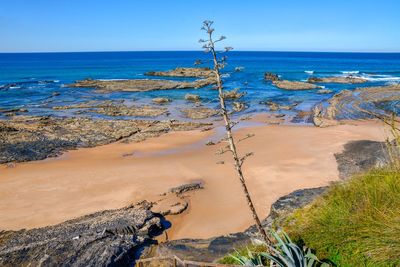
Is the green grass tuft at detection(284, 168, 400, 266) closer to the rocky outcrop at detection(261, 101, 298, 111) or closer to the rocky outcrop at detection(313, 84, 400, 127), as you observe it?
the rocky outcrop at detection(313, 84, 400, 127)

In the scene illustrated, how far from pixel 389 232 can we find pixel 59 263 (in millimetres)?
8108

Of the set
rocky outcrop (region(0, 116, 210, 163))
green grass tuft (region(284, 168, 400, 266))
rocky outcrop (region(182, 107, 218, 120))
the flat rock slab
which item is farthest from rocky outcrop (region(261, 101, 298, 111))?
green grass tuft (region(284, 168, 400, 266))

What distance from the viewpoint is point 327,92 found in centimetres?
5491

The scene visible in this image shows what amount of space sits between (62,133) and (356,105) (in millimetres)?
31068

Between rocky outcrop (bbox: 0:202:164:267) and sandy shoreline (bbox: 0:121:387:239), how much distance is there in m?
1.43

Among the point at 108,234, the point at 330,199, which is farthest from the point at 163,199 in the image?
the point at 330,199

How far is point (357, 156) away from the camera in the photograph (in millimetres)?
21688

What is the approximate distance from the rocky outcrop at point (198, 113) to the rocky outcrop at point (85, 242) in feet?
81.5

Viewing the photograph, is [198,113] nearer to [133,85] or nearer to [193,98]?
[193,98]

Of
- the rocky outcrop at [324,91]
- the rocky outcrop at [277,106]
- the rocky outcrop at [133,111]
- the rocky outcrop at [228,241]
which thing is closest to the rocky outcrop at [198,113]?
the rocky outcrop at [133,111]

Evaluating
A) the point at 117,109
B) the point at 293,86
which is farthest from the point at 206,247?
the point at 293,86

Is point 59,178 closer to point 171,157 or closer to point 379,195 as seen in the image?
point 171,157

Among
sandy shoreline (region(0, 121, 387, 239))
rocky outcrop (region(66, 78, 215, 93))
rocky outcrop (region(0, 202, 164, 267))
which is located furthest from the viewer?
rocky outcrop (region(66, 78, 215, 93))

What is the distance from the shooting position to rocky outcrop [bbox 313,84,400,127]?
36.3 metres
